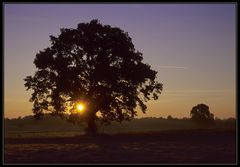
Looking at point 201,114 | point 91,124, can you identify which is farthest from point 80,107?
point 201,114

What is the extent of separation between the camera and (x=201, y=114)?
12144 centimetres

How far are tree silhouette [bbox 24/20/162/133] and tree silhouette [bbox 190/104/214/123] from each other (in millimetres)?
64867

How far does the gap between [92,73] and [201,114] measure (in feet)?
230

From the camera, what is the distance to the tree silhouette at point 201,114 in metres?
120

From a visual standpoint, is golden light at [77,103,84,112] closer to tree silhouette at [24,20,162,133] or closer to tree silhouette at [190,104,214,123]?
tree silhouette at [24,20,162,133]

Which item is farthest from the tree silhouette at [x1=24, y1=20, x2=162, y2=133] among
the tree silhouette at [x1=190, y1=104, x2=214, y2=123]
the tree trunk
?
the tree silhouette at [x1=190, y1=104, x2=214, y2=123]

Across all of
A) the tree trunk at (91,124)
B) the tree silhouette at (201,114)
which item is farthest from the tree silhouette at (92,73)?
the tree silhouette at (201,114)

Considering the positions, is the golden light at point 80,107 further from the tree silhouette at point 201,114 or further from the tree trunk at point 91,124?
the tree silhouette at point 201,114

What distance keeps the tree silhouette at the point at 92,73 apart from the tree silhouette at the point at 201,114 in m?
64.9

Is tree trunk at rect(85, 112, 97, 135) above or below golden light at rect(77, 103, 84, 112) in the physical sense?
below

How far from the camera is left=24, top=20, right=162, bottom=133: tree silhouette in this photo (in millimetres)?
55656

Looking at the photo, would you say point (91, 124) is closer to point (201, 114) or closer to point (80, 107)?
point (80, 107)

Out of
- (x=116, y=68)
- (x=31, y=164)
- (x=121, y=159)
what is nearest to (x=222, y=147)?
(x=121, y=159)

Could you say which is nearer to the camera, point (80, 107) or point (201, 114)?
point (80, 107)
